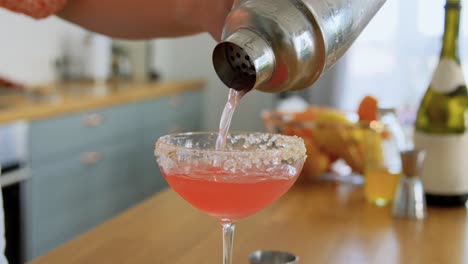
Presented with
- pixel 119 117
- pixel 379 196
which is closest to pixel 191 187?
pixel 379 196

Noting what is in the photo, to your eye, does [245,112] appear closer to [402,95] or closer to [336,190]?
[402,95]

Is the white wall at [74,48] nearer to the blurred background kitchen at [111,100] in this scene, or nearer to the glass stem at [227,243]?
the blurred background kitchen at [111,100]

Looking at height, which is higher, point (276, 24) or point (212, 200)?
point (276, 24)

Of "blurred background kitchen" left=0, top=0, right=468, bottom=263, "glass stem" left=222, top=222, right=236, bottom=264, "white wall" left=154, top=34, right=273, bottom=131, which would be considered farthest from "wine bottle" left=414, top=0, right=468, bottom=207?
"white wall" left=154, top=34, right=273, bottom=131

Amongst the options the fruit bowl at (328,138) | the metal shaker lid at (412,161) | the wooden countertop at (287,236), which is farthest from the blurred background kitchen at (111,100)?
the metal shaker lid at (412,161)

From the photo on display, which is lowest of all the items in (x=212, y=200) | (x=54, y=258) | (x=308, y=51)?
(x=54, y=258)

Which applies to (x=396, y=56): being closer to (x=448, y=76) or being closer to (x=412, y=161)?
(x=448, y=76)

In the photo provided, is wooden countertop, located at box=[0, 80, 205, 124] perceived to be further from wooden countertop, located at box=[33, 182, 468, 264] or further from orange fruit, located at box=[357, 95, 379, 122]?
orange fruit, located at box=[357, 95, 379, 122]

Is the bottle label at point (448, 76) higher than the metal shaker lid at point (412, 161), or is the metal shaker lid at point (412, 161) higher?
the bottle label at point (448, 76)
